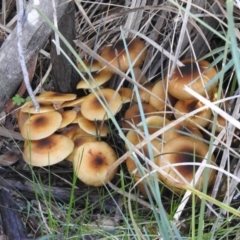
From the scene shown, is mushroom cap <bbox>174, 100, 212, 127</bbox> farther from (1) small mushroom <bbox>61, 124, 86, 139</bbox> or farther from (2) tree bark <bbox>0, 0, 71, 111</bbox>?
(2) tree bark <bbox>0, 0, 71, 111</bbox>

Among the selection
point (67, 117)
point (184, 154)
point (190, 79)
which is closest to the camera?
point (184, 154)

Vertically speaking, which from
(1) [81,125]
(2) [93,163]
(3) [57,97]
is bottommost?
(2) [93,163]

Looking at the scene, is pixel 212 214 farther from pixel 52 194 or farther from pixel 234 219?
pixel 52 194

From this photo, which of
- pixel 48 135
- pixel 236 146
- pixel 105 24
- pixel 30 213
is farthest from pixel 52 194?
pixel 105 24

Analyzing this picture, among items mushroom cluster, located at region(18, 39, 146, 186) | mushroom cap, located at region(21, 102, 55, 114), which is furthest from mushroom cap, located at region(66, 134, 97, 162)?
mushroom cap, located at region(21, 102, 55, 114)

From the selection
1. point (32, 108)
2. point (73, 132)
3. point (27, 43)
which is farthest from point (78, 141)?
point (27, 43)

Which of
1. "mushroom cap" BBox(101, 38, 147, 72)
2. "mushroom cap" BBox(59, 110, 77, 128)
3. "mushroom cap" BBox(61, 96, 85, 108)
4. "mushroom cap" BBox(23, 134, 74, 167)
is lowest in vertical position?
"mushroom cap" BBox(23, 134, 74, 167)

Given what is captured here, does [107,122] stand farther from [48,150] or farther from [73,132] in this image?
[48,150]
